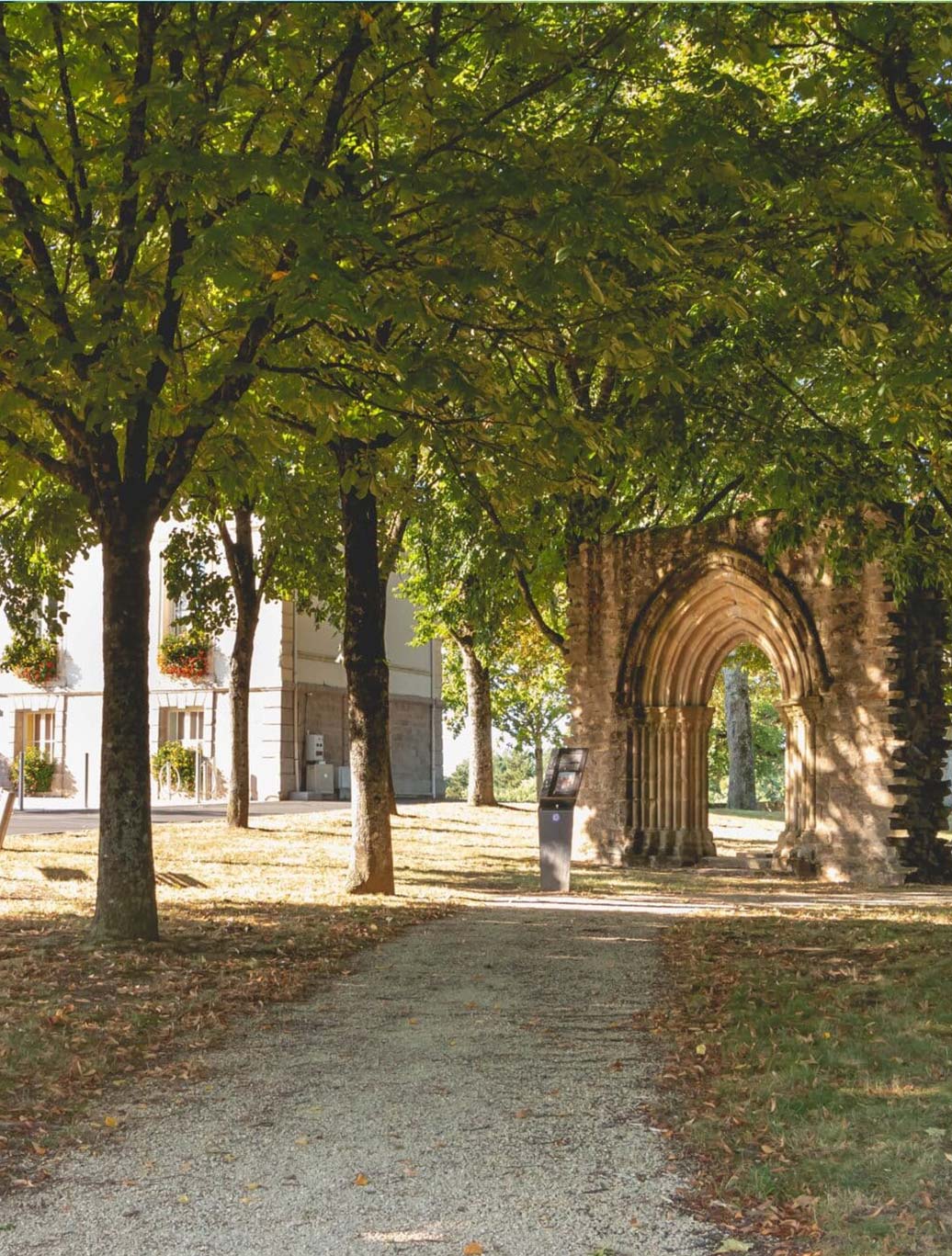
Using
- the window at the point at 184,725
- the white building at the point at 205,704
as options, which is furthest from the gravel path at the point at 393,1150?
the window at the point at 184,725

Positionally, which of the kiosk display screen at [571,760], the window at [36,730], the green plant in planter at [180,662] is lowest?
the kiosk display screen at [571,760]

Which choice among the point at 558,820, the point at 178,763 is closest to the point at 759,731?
the point at 178,763

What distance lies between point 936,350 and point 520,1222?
6062 mm

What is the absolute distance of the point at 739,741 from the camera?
30516mm

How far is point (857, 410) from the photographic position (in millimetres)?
12352

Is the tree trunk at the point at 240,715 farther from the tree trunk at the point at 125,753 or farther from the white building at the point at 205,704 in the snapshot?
the white building at the point at 205,704

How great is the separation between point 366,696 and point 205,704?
21.0 metres

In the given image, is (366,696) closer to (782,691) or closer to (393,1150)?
(782,691)

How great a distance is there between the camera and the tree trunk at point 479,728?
26.4 metres

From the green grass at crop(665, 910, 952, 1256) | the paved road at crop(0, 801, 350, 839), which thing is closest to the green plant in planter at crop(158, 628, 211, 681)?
the paved road at crop(0, 801, 350, 839)

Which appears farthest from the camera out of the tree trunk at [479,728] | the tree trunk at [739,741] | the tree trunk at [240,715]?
the tree trunk at [739,741]

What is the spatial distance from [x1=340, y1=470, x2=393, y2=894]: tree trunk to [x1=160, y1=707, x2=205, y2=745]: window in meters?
20.8

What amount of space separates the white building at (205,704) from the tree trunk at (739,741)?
317 inches

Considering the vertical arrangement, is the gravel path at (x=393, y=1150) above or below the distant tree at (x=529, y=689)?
below
